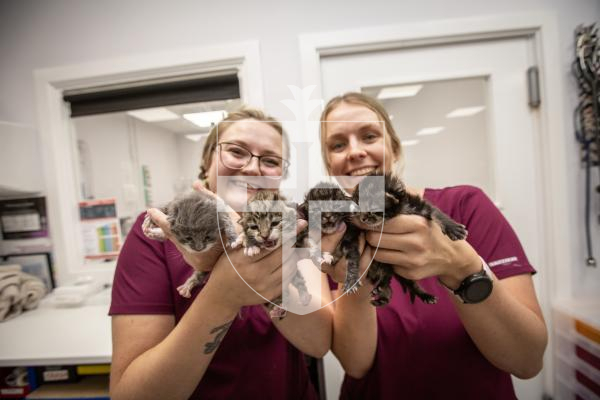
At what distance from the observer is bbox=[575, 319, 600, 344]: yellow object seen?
1049mm

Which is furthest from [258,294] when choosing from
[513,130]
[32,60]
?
[32,60]

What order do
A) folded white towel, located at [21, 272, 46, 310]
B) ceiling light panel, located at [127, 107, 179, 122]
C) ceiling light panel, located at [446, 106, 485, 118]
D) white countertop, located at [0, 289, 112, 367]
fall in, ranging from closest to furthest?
ceiling light panel, located at [446, 106, 485, 118] < white countertop, located at [0, 289, 112, 367] < ceiling light panel, located at [127, 107, 179, 122] < folded white towel, located at [21, 272, 46, 310]

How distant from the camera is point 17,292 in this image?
1397mm

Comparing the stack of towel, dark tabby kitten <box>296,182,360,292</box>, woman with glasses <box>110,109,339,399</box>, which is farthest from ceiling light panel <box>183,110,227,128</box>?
the stack of towel

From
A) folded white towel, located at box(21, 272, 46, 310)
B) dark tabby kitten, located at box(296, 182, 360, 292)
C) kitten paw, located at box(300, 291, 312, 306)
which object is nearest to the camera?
dark tabby kitten, located at box(296, 182, 360, 292)

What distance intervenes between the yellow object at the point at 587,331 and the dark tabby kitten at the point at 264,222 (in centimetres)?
151

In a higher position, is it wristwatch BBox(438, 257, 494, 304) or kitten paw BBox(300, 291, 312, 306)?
kitten paw BBox(300, 291, 312, 306)

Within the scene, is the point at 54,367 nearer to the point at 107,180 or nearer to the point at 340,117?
the point at 107,180

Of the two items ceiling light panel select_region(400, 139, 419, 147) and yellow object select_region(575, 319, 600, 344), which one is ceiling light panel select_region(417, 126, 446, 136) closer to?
ceiling light panel select_region(400, 139, 419, 147)

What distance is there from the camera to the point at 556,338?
4.05ft

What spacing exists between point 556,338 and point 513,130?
3.59 feet

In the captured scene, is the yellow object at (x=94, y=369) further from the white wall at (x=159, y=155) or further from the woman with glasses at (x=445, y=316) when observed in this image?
the woman with glasses at (x=445, y=316)

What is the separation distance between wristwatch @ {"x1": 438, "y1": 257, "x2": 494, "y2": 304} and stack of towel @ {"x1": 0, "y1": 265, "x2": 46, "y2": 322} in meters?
2.15

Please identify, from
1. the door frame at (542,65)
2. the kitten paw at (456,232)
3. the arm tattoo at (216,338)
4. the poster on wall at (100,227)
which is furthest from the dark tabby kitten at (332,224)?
the poster on wall at (100,227)
